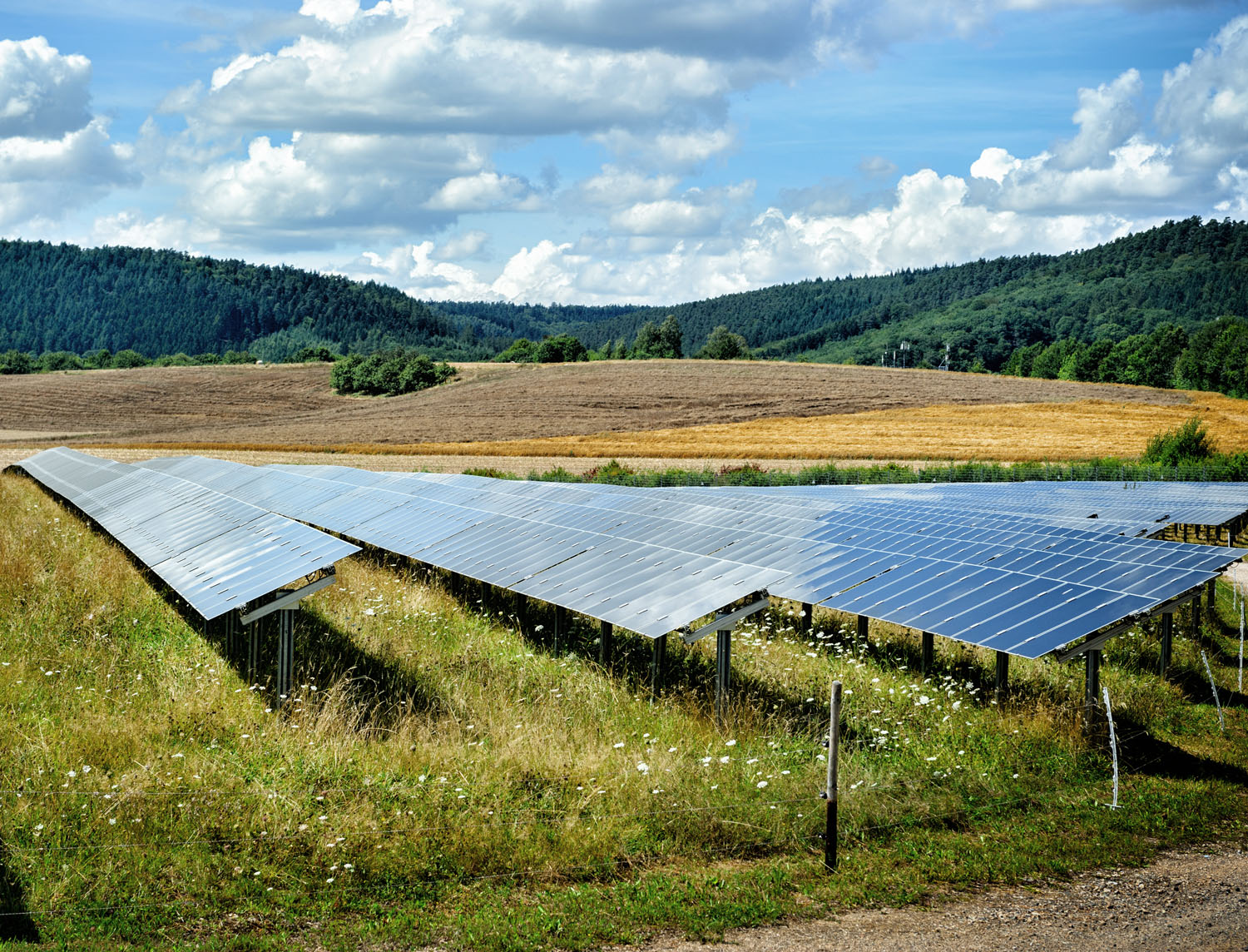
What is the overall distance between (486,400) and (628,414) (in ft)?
45.9

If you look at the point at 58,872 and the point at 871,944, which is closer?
the point at 871,944

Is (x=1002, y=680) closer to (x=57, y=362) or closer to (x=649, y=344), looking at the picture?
(x=649, y=344)

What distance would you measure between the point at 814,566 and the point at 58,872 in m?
10.8

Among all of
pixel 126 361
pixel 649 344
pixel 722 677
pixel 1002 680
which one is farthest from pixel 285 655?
pixel 126 361

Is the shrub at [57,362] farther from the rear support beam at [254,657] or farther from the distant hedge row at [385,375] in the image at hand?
the rear support beam at [254,657]

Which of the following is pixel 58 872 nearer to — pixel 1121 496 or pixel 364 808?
pixel 364 808

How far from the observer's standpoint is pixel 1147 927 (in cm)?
777

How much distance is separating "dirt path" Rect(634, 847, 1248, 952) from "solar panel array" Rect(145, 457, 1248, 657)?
3.28m

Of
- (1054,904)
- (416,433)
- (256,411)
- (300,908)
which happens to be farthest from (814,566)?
(256,411)

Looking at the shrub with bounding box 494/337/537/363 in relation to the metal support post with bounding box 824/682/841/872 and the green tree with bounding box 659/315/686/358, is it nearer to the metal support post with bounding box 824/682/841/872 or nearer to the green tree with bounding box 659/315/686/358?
the green tree with bounding box 659/315/686/358

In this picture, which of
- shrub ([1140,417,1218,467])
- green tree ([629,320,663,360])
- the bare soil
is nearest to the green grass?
shrub ([1140,417,1218,467])

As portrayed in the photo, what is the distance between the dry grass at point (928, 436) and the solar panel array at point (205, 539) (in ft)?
111

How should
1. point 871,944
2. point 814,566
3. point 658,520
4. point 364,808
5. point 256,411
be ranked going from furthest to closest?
point 256,411 < point 658,520 < point 814,566 < point 364,808 < point 871,944

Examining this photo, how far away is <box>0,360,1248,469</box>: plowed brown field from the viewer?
63.2 meters
